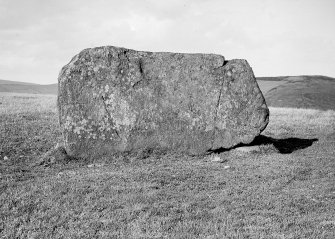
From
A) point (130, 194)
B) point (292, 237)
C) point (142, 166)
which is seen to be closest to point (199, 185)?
point (130, 194)

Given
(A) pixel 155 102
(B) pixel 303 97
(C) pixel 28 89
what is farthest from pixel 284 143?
(C) pixel 28 89

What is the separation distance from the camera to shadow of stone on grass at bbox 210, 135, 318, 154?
15.2 meters

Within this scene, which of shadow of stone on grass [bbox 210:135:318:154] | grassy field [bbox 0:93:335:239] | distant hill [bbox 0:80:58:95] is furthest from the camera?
distant hill [bbox 0:80:58:95]

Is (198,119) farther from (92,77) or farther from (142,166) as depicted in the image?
(92,77)

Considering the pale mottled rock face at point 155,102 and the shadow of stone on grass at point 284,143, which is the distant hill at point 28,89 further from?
the shadow of stone on grass at point 284,143

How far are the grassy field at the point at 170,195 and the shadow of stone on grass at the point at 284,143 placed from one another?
175 millimetres

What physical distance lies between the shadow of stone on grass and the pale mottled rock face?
106cm

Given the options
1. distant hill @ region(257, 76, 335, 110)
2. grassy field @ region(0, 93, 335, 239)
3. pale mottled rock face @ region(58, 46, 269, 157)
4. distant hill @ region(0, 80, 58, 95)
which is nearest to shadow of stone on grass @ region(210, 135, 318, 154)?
grassy field @ region(0, 93, 335, 239)

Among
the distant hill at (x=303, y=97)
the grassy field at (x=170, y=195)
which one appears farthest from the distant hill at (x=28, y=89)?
the grassy field at (x=170, y=195)

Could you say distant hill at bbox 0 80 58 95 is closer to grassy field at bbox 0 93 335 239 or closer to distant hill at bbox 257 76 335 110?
distant hill at bbox 257 76 335 110

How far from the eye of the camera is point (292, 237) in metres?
6.63

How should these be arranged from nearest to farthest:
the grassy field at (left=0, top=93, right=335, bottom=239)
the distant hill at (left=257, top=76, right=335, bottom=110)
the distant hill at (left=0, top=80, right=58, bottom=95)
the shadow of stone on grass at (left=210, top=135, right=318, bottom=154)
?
1. the grassy field at (left=0, top=93, right=335, bottom=239)
2. the shadow of stone on grass at (left=210, top=135, right=318, bottom=154)
3. the distant hill at (left=257, top=76, right=335, bottom=110)
4. the distant hill at (left=0, top=80, right=58, bottom=95)

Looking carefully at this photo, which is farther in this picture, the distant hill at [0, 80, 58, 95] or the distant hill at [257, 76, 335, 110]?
the distant hill at [0, 80, 58, 95]

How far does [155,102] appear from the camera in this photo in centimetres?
1400
